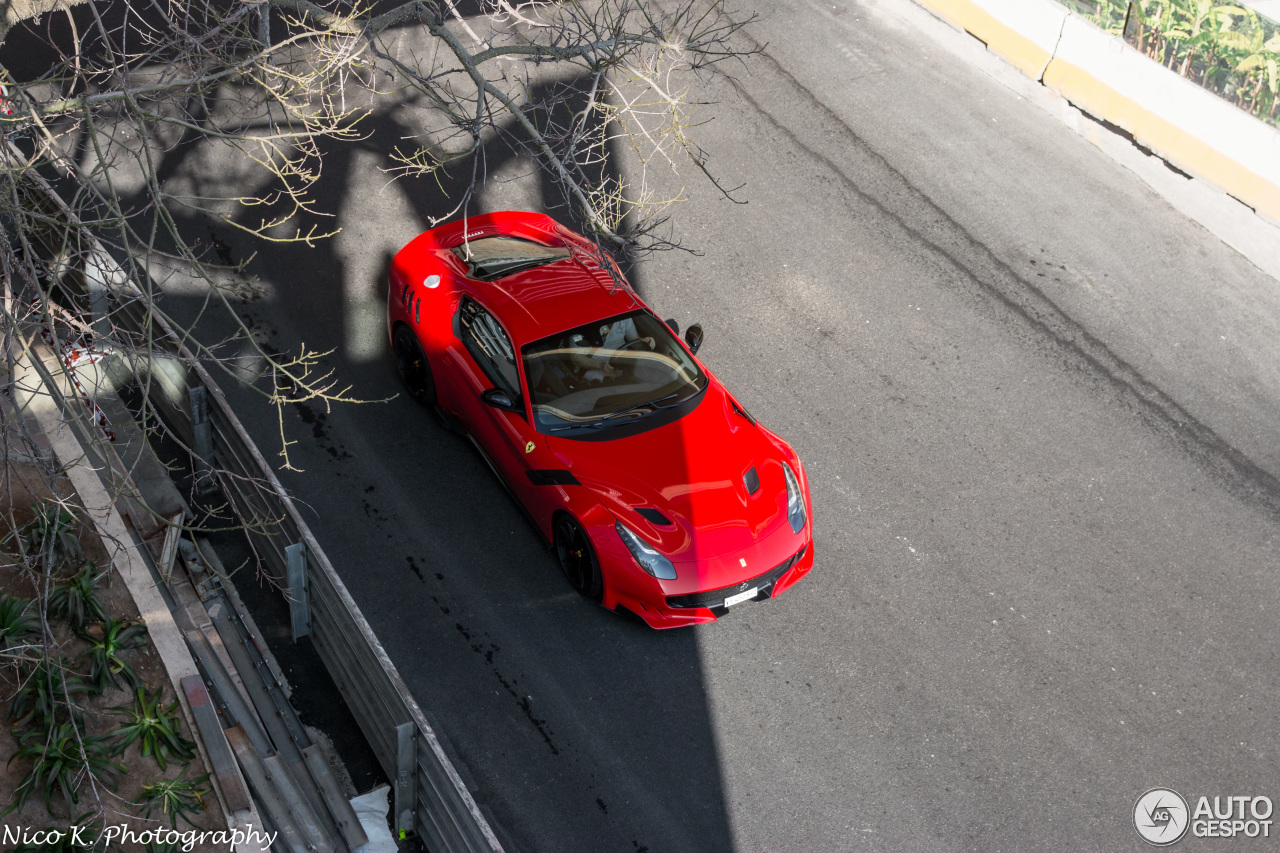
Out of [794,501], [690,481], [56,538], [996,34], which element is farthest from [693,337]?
[996,34]

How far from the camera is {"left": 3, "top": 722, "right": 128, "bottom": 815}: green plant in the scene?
571 cm

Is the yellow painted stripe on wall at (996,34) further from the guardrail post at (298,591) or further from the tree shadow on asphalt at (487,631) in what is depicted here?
the guardrail post at (298,591)

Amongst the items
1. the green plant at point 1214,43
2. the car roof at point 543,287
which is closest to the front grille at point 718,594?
the car roof at point 543,287

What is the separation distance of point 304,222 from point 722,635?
21.3ft

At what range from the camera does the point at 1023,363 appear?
981 cm

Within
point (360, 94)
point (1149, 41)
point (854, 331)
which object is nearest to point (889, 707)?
point (854, 331)

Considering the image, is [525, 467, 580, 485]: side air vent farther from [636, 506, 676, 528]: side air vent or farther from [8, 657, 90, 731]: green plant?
[8, 657, 90, 731]: green plant

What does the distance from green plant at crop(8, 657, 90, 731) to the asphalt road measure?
2.08 m

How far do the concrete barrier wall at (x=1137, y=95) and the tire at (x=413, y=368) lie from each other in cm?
885

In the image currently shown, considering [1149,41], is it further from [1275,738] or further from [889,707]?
[889,707]

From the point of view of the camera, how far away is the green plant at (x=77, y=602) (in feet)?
21.7

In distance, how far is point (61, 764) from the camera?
5.77 metres

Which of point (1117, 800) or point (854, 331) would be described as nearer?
point (1117, 800)

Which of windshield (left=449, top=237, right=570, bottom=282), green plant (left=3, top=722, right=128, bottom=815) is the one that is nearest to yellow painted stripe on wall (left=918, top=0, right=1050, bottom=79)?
windshield (left=449, top=237, right=570, bottom=282)
